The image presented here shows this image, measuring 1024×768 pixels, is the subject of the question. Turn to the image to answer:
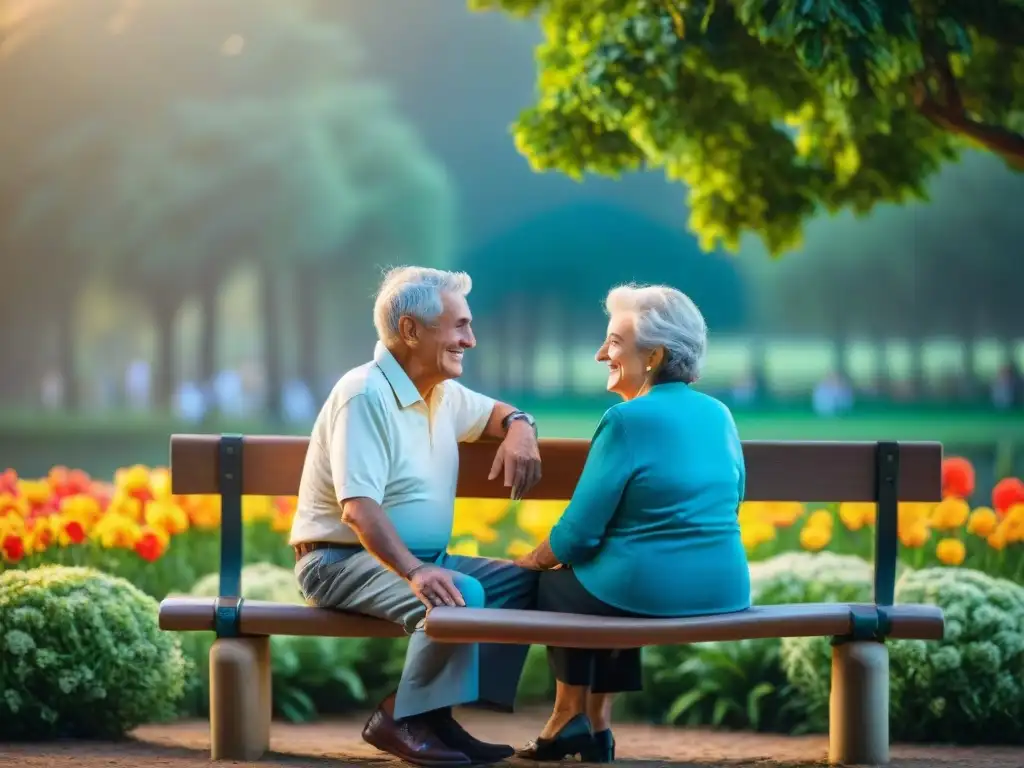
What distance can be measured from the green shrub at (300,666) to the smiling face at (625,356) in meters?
1.61

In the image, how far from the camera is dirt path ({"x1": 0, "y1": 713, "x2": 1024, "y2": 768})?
4.00 meters

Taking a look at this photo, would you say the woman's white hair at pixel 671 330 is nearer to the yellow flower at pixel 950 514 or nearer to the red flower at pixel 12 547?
the yellow flower at pixel 950 514

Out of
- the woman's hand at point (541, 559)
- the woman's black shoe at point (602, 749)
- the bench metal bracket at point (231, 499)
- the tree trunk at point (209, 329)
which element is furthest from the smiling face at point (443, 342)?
the tree trunk at point (209, 329)

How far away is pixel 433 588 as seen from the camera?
3.54 meters

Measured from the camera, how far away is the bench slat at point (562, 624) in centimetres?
346

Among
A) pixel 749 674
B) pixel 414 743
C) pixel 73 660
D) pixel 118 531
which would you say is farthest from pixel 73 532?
pixel 749 674

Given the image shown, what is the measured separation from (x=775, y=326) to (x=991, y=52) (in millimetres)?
2377

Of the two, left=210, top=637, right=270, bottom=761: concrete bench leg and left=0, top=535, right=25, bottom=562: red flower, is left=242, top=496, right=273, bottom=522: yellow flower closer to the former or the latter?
left=0, top=535, right=25, bottom=562: red flower

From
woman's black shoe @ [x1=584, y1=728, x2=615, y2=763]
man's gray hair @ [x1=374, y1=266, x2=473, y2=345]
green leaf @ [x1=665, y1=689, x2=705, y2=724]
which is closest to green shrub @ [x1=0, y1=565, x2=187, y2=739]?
man's gray hair @ [x1=374, y1=266, x2=473, y2=345]

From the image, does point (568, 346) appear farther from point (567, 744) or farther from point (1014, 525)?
point (567, 744)

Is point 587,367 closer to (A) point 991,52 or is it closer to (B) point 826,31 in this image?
(A) point 991,52

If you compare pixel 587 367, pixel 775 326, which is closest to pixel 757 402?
pixel 775 326

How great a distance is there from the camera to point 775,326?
7.45 m

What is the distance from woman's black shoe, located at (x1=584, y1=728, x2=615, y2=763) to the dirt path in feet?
0.58
